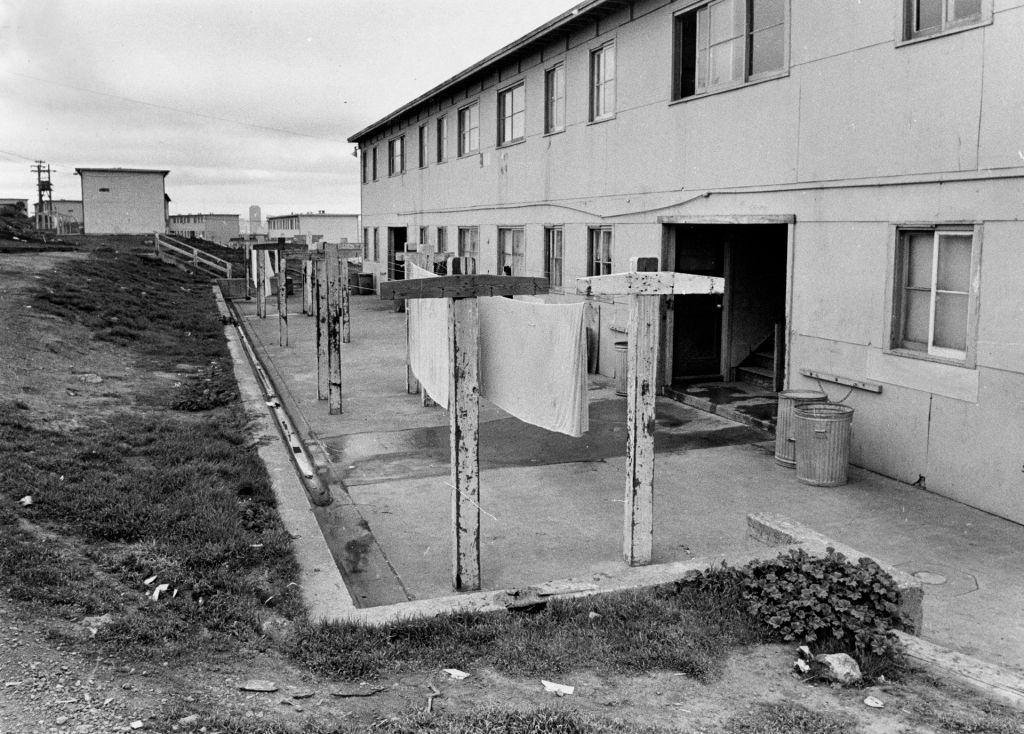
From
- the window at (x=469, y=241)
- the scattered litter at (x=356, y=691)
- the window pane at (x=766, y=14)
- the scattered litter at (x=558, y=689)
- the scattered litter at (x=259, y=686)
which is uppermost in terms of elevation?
the window pane at (x=766, y=14)

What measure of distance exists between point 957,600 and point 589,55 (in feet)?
38.3

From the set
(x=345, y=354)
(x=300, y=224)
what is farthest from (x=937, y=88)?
(x=300, y=224)

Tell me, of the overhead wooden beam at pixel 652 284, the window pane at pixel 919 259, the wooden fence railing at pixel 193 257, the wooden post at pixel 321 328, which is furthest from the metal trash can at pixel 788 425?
the wooden fence railing at pixel 193 257

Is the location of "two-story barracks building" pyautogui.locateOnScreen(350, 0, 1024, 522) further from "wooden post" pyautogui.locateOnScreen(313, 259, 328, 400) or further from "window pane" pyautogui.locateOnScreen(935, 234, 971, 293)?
"wooden post" pyautogui.locateOnScreen(313, 259, 328, 400)

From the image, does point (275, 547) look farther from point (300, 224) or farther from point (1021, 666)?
point (300, 224)

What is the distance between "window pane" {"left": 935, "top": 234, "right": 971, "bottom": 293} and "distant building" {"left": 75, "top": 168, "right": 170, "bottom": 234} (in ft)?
185

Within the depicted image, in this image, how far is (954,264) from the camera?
8.57m

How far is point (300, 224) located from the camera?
2987 inches

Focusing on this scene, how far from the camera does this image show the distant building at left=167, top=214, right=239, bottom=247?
73.7 m

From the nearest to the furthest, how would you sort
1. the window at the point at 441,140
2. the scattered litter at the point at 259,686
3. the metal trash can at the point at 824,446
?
the scattered litter at the point at 259,686 < the metal trash can at the point at 824,446 < the window at the point at 441,140

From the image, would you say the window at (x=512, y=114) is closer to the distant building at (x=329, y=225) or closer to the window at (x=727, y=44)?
the window at (x=727, y=44)

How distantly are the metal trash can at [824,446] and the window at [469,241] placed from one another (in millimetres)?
13427

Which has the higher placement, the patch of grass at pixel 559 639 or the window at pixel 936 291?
the window at pixel 936 291

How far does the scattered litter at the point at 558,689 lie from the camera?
439cm
